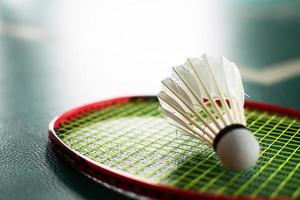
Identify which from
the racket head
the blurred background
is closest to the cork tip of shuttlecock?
the racket head

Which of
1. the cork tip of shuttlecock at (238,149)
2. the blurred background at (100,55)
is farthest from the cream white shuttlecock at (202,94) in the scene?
the blurred background at (100,55)

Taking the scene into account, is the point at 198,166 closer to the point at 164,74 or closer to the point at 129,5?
the point at 164,74

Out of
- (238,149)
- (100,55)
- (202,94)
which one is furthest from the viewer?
(100,55)

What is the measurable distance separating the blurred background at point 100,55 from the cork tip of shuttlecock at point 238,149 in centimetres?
25

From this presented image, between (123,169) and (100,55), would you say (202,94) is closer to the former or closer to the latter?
(123,169)

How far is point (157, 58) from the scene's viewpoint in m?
2.46

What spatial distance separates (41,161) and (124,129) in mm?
270

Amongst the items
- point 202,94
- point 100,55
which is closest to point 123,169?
point 202,94

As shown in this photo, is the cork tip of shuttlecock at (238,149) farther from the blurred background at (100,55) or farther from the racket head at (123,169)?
the blurred background at (100,55)

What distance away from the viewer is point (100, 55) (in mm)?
2486

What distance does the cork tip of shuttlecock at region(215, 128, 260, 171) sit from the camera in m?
1.18

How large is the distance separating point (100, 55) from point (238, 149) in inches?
55.1

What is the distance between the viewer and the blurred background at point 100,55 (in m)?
1.39

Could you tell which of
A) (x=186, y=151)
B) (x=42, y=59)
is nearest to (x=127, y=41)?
(x=42, y=59)
